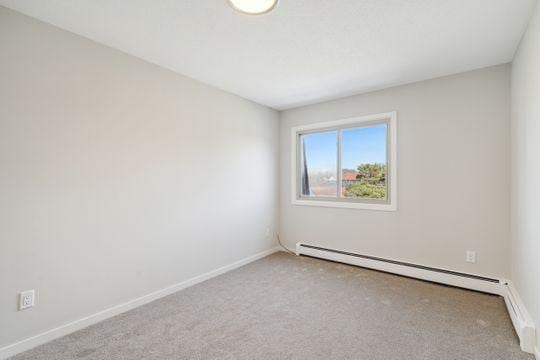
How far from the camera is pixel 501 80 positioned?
2635 mm

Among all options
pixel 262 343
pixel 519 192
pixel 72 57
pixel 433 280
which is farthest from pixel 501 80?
pixel 72 57

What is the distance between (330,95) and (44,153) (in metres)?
3.18

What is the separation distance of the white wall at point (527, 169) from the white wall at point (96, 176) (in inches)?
115

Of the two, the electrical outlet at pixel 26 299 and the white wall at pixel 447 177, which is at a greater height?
the white wall at pixel 447 177

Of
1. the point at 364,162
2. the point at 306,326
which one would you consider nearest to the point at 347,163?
the point at 364,162

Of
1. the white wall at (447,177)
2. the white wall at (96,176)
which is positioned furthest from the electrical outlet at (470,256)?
the white wall at (96,176)

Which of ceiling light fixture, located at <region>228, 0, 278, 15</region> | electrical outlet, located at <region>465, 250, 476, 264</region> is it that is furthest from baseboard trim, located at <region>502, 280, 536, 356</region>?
ceiling light fixture, located at <region>228, 0, 278, 15</region>

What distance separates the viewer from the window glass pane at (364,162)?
3.50 metres

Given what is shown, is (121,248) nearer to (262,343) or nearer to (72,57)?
(262,343)

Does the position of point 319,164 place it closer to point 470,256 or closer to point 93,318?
point 470,256

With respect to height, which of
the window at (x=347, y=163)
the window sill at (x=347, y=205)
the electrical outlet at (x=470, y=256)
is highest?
the window at (x=347, y=163)

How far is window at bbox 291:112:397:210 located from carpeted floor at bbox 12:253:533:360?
3.85ft

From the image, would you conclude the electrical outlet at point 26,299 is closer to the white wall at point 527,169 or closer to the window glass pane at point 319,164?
the window glass pane at point 319,164

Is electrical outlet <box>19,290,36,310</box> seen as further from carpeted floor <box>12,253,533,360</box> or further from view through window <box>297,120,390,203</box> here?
view through window <box>297,120,390,203</box>
